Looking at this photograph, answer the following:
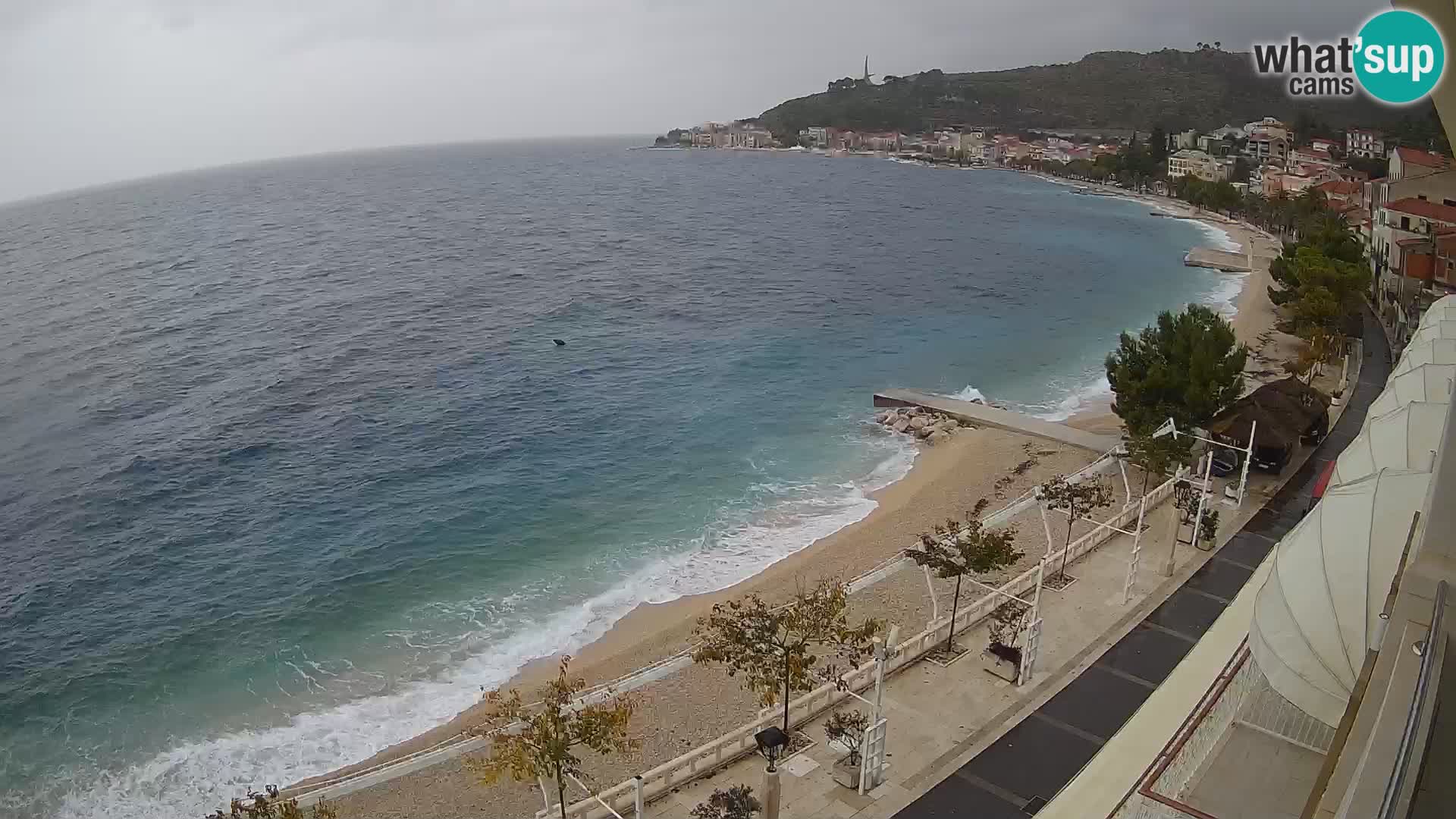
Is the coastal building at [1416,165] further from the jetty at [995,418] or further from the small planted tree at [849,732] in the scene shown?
the small planted tree at [849,732]

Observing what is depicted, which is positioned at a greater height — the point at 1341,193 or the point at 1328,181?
the point at 1328,181

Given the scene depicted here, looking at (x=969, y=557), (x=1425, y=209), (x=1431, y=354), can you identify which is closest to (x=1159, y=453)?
(x=1431, y=354)

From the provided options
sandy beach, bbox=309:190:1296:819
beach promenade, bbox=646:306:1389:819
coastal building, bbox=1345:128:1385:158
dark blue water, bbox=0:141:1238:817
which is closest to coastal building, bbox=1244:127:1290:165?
coastal building, bbox=1345:128:1385:158

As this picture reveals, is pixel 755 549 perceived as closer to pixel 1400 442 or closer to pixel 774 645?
pixel 774 645

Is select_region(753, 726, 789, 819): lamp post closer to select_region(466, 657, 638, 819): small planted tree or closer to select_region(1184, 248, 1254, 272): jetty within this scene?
select_region(466, 657, 638, 819): small planted tree

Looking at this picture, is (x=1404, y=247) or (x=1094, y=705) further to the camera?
(x=1404, y=247)

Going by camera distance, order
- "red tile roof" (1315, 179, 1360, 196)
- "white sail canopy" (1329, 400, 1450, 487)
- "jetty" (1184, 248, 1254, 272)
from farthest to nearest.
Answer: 1. "red tile roof" (1315, 179, 1360, 196)
2. "jetty" (1184, 248, 1254, 272)
3. "white sail canopy" (1329, 400, 1450, 487)
